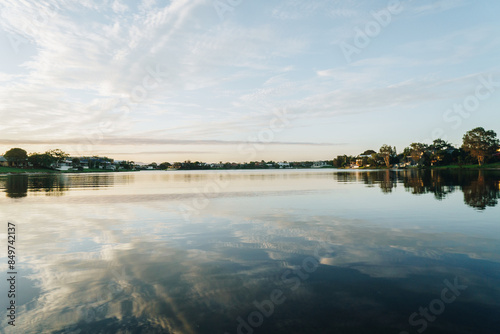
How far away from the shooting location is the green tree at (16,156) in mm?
186625

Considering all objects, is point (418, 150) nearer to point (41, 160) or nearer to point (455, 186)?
point (455, 186)

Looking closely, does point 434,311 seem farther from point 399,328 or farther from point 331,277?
point 331,277

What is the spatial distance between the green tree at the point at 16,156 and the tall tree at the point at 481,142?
867ft

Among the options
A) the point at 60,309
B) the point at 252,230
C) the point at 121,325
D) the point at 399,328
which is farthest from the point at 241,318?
the point at 252,230

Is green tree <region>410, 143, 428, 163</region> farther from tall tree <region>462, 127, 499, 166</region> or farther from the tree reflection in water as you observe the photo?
the tree reflection in water

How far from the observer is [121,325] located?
642cm

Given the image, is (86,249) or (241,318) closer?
(241,318)

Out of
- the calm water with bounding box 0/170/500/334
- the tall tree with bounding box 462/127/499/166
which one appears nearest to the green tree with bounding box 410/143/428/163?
the tall tree with bounding box 462/127/499/166

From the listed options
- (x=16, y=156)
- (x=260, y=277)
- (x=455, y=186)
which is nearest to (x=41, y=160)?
(x=16, y=156)

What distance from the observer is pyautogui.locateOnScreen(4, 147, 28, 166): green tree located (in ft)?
612

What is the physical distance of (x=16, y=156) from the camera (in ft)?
616

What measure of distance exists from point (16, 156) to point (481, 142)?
271 m

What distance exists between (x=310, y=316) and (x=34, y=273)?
30.9 feet

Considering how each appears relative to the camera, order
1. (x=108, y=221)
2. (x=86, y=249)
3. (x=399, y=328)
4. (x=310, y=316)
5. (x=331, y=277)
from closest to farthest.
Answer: (x=399, y=328) → (x=310, y=316) → (x=331, y=277) → (x=86, y=249) → (x=108, y=221)
